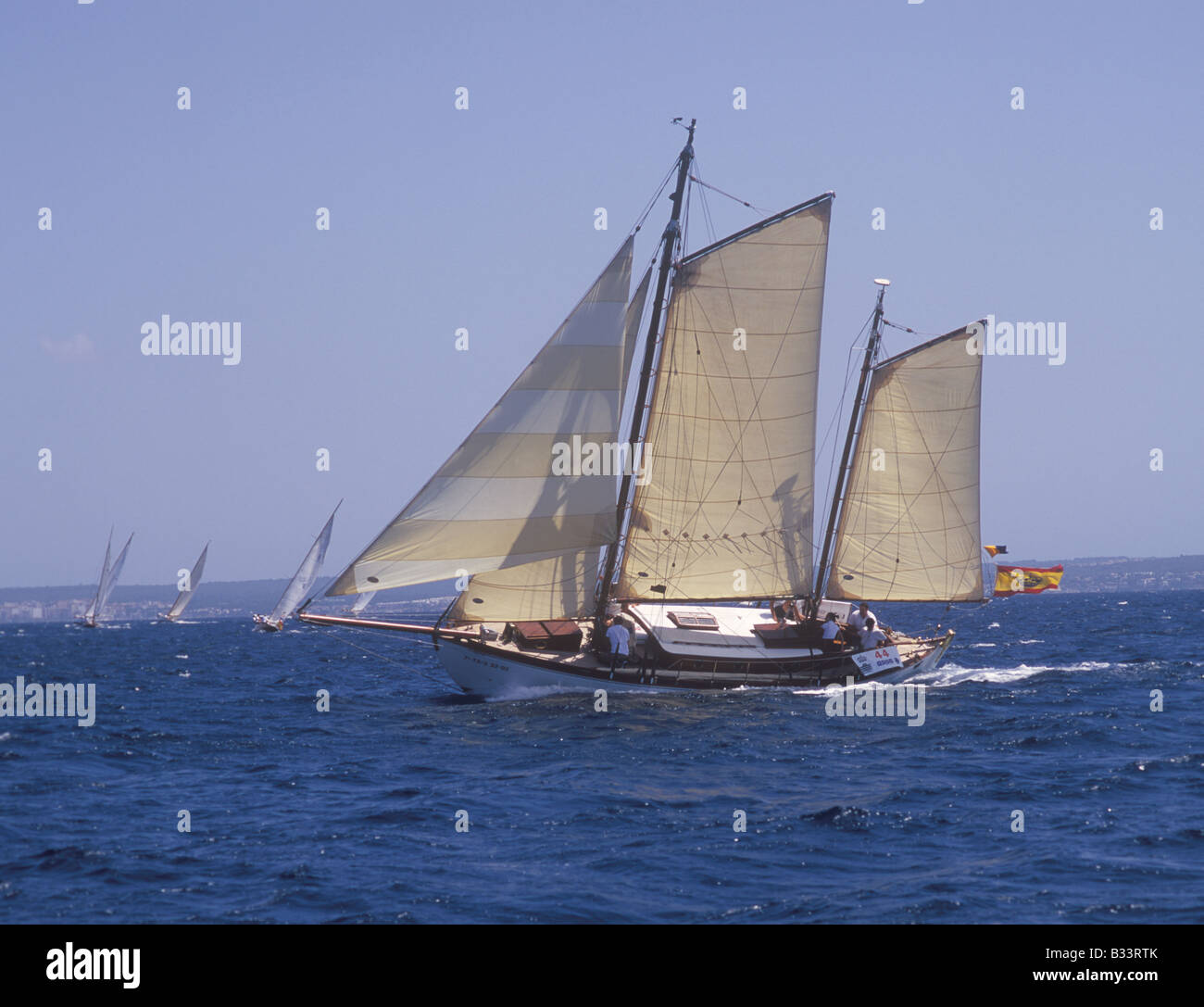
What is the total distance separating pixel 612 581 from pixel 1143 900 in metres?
25.1

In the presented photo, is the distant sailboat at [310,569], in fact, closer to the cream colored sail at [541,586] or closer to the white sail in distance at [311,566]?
the white sail in distance at [311,566]

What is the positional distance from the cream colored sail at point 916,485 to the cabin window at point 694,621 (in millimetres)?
5739

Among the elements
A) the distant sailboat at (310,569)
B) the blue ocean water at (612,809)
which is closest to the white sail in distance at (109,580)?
the distant sailboat at (310,569)

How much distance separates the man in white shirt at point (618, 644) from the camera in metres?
37.0

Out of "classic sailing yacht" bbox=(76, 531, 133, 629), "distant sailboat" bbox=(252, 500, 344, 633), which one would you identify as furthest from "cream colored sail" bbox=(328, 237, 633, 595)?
"classic sailing yacht" bbox=(76, 531, 133, 629)

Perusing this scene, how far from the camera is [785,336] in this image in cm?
3881

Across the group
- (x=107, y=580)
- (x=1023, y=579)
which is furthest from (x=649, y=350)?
(x=107, y=580)

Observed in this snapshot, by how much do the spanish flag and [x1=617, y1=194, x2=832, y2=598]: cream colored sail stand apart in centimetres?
1325

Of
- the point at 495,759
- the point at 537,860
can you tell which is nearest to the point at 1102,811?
the point at 537,860

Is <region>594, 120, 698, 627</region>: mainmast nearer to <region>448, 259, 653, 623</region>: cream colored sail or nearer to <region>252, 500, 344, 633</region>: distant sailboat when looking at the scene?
<region>448, 259, 653, 623</region>: cream colored sail

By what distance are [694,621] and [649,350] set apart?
31.6 feet

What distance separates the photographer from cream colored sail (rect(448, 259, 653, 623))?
120 ft

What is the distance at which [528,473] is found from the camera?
1348 inches
